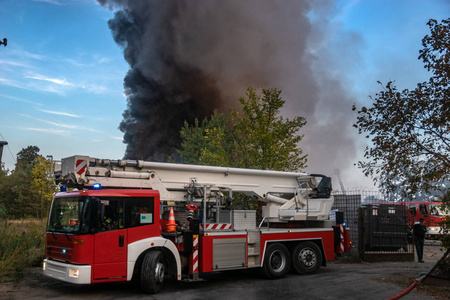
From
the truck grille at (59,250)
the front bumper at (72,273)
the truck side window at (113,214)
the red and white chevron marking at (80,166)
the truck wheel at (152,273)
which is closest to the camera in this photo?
the front bumper at (72,273)

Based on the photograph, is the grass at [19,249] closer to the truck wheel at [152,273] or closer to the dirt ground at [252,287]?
the dirt ground at [252,287]

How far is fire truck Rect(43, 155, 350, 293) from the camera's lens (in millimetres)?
8125

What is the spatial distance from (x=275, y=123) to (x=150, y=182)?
9903 millimetres

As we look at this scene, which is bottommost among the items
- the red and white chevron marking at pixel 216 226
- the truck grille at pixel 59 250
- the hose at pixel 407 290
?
the hose at pixel 407 290

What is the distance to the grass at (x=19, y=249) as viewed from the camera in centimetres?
988

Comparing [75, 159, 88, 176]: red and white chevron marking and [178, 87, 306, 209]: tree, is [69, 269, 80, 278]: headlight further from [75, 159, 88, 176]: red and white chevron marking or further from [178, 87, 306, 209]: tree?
[178, 87, 306, 209]: tree

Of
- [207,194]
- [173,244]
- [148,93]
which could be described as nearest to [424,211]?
[207,194]

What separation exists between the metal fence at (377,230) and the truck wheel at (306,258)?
11.0 ft

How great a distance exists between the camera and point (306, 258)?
11328 millimetres

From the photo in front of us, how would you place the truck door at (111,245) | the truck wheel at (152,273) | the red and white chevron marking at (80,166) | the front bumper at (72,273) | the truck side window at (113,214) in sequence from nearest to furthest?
the front bumper at (72,273)
the truck door at (111,245)
the truck side window at (113,214)
the truck wheel at (152,273)
the red and white chevron marking at (80,166)

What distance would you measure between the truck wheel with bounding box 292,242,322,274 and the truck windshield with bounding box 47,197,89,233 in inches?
228

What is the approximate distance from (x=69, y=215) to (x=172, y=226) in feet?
7.26

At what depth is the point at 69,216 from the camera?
8.41 metres

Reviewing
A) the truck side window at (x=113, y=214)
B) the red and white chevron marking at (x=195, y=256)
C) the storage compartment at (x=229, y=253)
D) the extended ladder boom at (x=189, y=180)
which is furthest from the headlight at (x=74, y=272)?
the storage compartment at (x=229, y=253)
